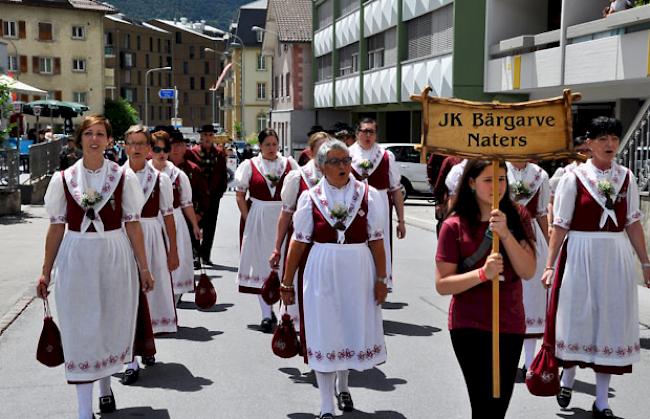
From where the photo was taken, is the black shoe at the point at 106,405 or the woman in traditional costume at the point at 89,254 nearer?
the woman in traditional costume at the point at 89,254

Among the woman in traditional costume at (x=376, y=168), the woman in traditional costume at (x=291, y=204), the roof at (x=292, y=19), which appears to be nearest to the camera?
the woman in traditional costume at (x=291, y=204)

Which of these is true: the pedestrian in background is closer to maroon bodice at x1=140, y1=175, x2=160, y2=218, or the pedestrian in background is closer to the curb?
the curb

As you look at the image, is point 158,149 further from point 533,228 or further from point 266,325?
point 533,228

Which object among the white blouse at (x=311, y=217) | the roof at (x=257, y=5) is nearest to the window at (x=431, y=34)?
the white blouse at (x=311, y=217)

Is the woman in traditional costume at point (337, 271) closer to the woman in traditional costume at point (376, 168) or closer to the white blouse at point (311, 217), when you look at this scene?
the white blouse at point (311, 217)

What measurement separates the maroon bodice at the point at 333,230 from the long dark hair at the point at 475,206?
141 cm

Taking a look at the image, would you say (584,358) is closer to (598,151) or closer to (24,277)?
(598,151)

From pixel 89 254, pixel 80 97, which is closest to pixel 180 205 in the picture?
pixel 89 254

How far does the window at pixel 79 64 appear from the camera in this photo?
2849 inches

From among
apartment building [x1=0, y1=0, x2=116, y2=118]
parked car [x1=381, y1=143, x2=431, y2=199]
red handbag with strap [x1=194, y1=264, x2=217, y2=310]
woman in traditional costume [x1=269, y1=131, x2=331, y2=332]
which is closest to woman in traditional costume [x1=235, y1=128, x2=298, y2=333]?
red handbag with strap [x1=194, y1=264, x2=217, y2=310]

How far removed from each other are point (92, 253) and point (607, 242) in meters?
3.41

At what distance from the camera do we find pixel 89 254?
18.9ft

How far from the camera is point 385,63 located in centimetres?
3722

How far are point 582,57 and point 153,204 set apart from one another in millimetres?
14989
